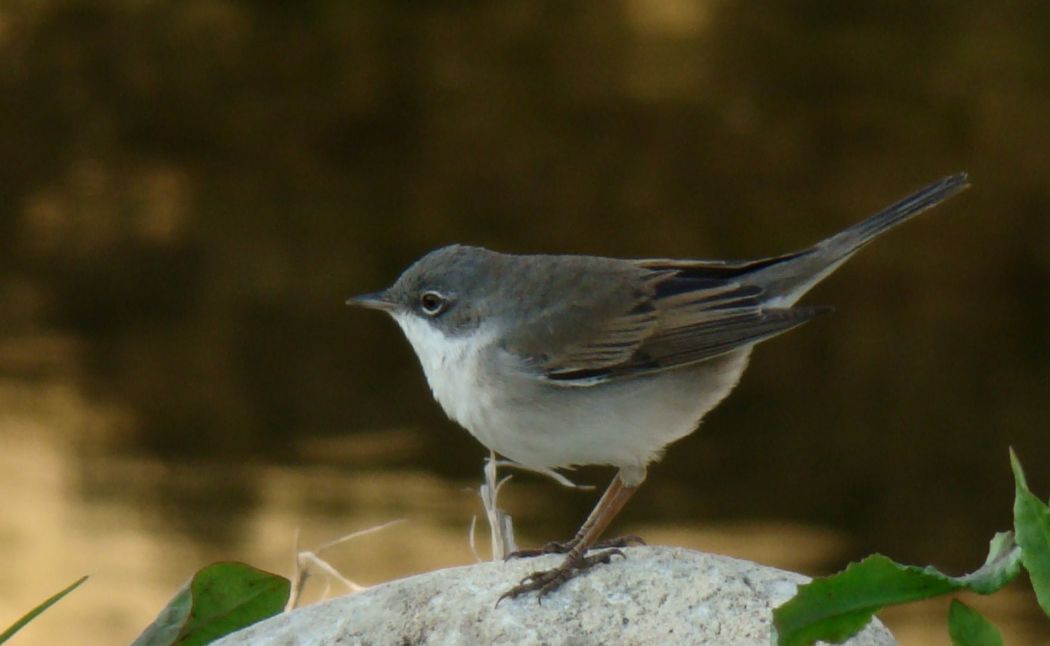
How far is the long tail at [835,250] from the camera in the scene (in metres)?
4.28

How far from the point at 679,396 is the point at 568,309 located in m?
0.43

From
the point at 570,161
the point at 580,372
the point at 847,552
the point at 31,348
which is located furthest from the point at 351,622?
the point at 31,348

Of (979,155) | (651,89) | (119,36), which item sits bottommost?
(979,155)

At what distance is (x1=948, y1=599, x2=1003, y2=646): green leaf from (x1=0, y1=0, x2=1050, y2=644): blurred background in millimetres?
4889

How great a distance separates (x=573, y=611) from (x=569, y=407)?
109 cm

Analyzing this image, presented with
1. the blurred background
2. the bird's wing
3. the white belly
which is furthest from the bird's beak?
the blurred background

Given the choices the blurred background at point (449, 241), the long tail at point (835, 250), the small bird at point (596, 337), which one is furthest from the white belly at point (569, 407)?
the blurred background at point (449, 241)

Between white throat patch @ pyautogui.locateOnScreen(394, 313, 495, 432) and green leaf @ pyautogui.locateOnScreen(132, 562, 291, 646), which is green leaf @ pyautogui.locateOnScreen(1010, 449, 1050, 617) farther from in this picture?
white throat patch @ pyautogui.locateOnScreen(394, 313, 495, 432)

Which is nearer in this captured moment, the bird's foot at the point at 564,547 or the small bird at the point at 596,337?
the bird's foot at the point at 564,547

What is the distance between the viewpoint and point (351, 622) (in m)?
2.96

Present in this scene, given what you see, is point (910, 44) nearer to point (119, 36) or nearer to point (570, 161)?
point (570, 161)

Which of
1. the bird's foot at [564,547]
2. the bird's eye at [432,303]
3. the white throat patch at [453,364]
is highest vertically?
the bird's eye at [432,303]

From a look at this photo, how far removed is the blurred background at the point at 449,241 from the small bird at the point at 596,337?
3243mm

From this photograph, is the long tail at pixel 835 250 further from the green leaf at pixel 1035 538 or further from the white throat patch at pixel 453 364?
the green leaf at pixel 1035 538
